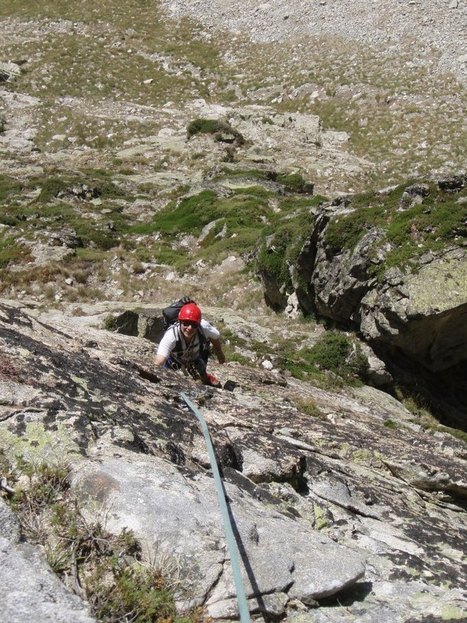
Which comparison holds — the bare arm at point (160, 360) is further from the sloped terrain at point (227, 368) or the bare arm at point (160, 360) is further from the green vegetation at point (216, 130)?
the green vegetation at point (216, 130)

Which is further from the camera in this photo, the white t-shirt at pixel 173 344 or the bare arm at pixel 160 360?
the white t-shirt at pixel 173 344

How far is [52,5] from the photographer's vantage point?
54.7 m

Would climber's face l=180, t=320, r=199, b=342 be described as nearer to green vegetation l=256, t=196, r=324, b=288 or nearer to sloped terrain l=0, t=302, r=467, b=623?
sloped terrain l=0, t=302, r=467, b=623

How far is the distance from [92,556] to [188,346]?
4.69 meters

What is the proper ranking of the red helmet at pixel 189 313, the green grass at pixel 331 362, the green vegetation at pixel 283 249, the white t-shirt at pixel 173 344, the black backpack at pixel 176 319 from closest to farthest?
1. the red helmet at pixel 189 313
2. the white t-shirt at pixel 173 344
3. the black backpack at pixel 176 319
4. the green grass at pixel 331 362
5. the green vegetation at pixel 283 249

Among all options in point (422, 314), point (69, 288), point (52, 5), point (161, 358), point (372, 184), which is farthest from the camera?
point (52, 5)

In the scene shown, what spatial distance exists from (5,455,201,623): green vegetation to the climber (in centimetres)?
395

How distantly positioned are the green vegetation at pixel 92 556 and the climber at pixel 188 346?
12.9 ft

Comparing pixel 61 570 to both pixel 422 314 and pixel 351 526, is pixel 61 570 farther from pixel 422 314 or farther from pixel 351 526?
pixel 422 314

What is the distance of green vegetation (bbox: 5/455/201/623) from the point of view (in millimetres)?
2957

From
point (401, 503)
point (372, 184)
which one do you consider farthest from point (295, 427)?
point (372, 184)

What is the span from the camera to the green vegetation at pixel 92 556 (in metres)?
2.96

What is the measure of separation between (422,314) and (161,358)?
5.63m

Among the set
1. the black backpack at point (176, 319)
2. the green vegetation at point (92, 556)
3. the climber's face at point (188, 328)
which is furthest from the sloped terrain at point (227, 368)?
the climber's face at point (188, 328)
